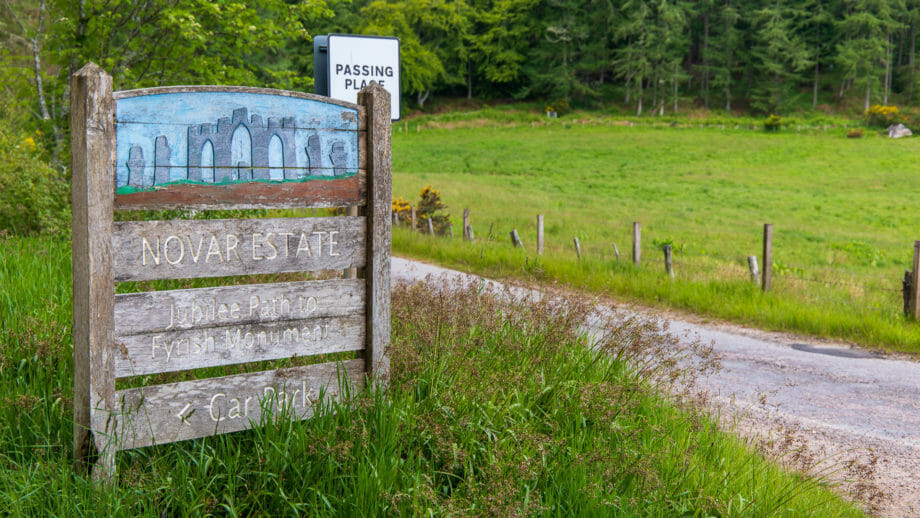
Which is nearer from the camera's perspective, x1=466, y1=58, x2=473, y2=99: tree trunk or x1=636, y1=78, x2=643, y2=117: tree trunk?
x1=636, y1=78, x2=643, y2=117: tree trunk

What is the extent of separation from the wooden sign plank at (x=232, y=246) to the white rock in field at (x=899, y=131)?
52.6m

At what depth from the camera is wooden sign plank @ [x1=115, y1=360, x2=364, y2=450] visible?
140 inches

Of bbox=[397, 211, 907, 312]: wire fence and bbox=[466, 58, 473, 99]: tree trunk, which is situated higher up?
bbox=[466, 58, 473, 99]: tree trunk

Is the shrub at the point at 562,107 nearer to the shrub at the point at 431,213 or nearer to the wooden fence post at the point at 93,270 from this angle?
the shrub at the point at 431,213

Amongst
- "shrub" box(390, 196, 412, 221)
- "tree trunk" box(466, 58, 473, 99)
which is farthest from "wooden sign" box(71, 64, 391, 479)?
"tree trunk" box(466, 58, 473, 99)

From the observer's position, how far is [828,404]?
22.2 ft

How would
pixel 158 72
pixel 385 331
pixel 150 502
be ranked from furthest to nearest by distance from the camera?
pixel 158 72 < pixel 385 331 < pixel 150 502

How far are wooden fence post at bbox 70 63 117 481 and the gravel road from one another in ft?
10.7

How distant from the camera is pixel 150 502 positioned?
318 cm

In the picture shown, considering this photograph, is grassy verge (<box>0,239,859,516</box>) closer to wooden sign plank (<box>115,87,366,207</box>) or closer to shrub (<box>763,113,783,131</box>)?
wooden sign plank (<box>115,87,366,207</box>)

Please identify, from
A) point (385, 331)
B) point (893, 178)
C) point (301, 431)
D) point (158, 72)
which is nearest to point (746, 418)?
point (385, 331)

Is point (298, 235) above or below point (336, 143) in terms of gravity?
below

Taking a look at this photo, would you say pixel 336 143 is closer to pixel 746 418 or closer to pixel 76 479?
pixel 76 479

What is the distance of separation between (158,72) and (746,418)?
8.73m
